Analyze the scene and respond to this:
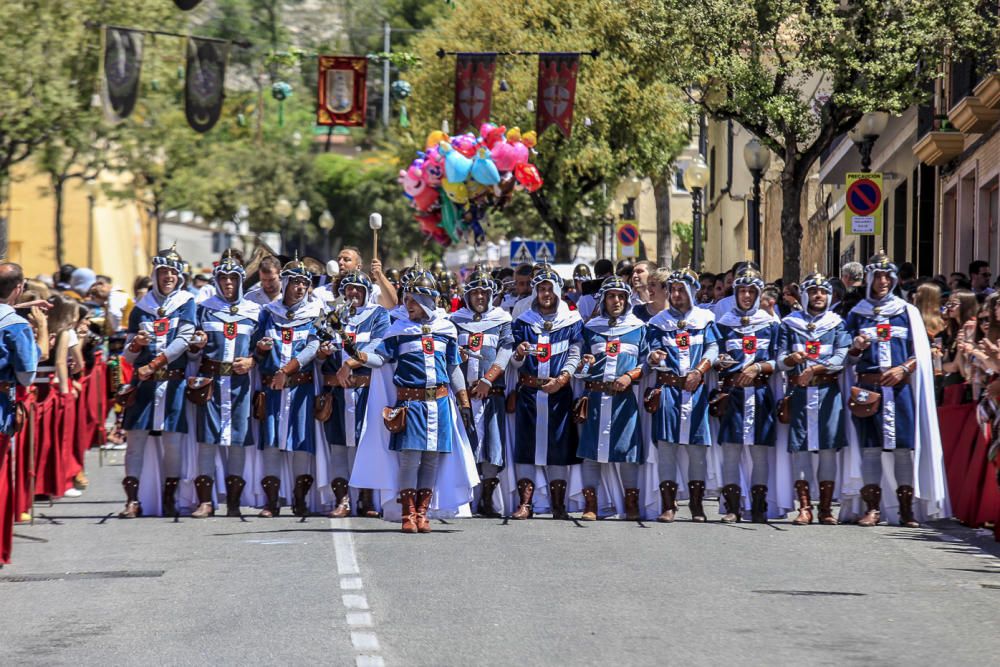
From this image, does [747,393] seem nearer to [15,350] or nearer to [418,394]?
[418,394]

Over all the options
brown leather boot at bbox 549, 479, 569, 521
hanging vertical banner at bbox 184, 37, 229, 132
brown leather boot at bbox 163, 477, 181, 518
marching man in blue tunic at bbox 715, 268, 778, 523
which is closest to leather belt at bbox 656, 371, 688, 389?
marching man in blue tunic at bbox 715, 268, 778, 523

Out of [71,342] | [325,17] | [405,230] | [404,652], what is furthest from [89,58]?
[325,17]

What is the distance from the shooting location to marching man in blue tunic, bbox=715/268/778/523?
16.2m

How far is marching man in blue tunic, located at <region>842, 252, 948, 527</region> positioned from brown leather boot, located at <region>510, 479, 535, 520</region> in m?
2.67

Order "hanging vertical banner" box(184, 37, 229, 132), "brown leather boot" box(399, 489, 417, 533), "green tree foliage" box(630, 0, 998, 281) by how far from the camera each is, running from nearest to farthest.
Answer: "brown leather boot" box(399, 489, 417, 533), "green tree foliage" box(630, 0, 998, 281), "hanging vertical banner" box(184, 37, 229, 132)

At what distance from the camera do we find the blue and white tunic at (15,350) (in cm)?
1260

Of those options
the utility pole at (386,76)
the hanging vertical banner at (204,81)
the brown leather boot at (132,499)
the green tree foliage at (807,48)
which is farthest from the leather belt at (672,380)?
the utility pole at (386,76)

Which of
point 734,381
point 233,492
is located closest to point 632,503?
point 734,381

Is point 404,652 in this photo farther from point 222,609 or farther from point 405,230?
point 405,230

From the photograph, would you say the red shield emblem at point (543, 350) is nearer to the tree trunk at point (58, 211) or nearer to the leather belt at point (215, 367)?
the leather belt at point (215, 367)

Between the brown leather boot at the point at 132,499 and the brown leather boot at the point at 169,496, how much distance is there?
23 cm

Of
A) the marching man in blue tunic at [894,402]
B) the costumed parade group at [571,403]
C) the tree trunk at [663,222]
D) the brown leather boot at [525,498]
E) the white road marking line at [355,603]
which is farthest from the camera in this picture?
the tree trunk at [663,222]

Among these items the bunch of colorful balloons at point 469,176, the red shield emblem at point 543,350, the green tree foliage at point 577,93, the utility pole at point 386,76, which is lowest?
the red shield emblem at point 543,350

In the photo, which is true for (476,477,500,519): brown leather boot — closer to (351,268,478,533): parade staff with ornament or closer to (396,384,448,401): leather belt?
(351,268,478,533): parade staff with ornament
